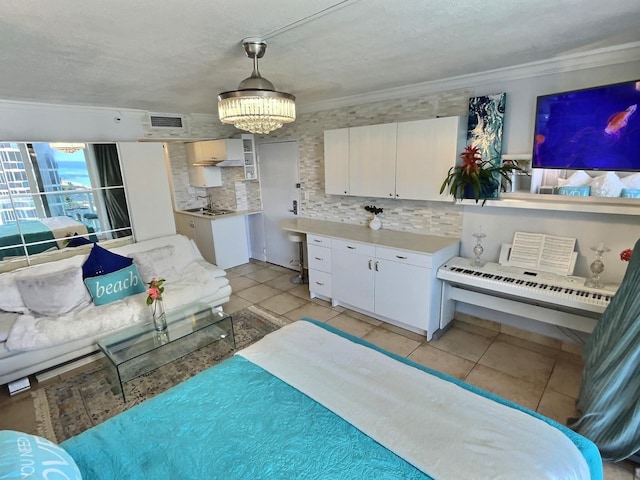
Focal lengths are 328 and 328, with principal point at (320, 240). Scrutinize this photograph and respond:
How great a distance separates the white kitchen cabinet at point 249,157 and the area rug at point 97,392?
2873 millimetres

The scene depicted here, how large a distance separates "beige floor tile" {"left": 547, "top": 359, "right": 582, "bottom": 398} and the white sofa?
3198mm

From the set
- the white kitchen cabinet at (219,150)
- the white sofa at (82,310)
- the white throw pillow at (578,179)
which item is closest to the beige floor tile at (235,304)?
the white sofa at (82,310)

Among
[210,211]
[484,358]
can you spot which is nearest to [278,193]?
[210,211]

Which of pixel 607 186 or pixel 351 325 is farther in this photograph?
pixel 351 325

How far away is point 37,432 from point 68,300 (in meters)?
1.14

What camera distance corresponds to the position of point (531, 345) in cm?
302

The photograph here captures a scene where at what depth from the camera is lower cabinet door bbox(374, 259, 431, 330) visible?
3.04m

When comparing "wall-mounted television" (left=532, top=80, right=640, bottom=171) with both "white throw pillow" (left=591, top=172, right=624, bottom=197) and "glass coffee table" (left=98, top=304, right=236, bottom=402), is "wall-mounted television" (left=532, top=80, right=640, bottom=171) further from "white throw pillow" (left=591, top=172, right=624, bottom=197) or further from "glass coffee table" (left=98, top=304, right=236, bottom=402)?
"glass coffee table" (left=98, top=304, right=236, bottom=402)

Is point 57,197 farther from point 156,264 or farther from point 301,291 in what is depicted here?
point 301,291

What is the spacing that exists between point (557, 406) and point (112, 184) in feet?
15.3

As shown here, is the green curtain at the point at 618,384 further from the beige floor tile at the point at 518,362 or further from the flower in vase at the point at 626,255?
the beige floor tile at the point at 518,362

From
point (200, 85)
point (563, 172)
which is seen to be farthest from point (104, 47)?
point (563, 172)

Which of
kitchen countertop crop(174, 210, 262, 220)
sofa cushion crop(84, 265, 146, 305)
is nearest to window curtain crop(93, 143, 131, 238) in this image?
sofa cushion crop(84, 265, 146, 305)

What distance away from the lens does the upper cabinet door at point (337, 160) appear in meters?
3.74
